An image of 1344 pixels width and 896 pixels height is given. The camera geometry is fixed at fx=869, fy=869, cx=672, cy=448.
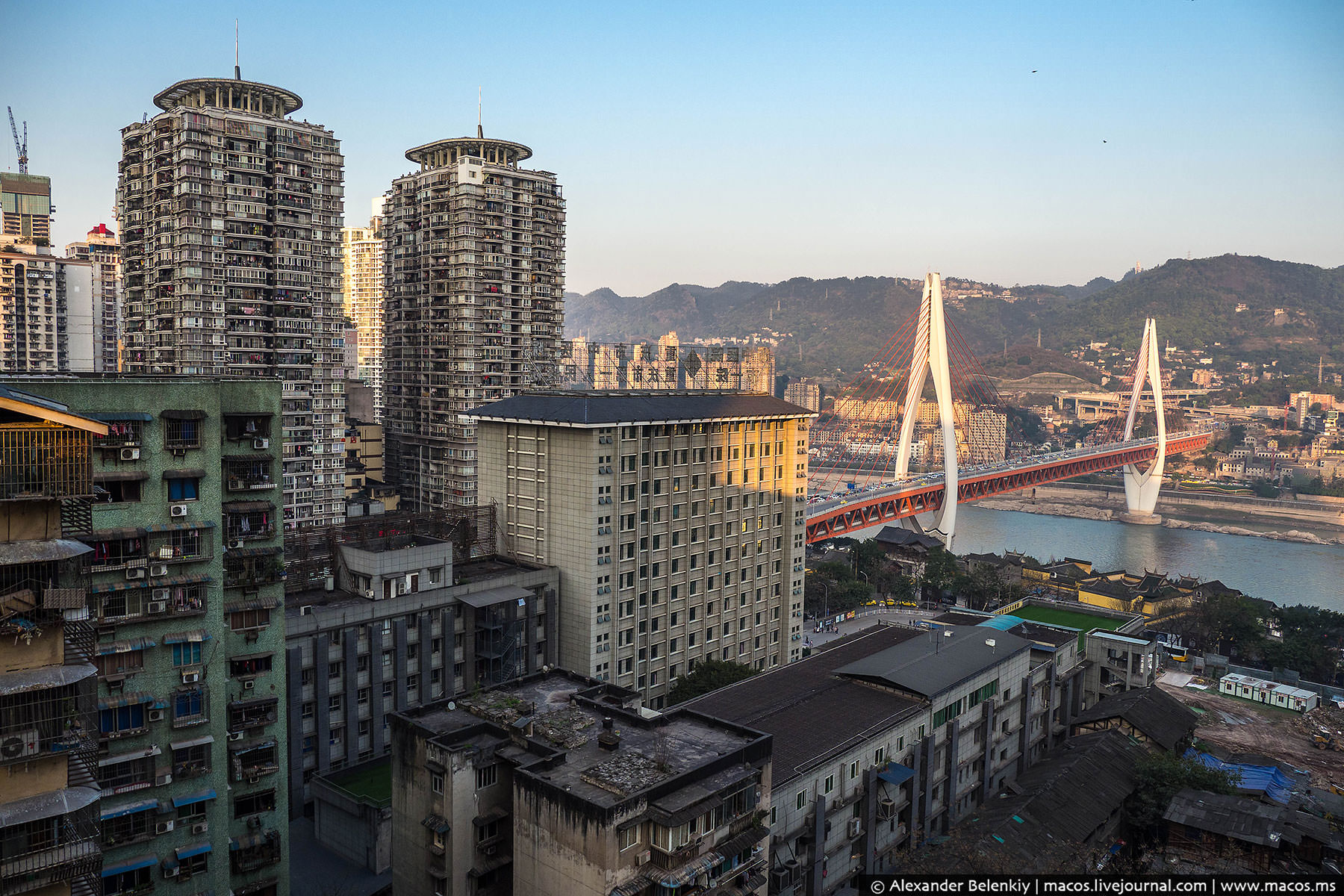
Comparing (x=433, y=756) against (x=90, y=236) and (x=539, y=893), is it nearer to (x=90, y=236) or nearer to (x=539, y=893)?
(x=539, y=893)

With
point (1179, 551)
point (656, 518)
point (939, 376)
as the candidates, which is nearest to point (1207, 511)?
point (1179, 551)

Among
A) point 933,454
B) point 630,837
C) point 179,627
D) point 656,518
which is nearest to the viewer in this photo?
→ point 630,837

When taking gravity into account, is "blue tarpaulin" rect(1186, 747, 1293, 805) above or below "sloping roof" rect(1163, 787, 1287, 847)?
below

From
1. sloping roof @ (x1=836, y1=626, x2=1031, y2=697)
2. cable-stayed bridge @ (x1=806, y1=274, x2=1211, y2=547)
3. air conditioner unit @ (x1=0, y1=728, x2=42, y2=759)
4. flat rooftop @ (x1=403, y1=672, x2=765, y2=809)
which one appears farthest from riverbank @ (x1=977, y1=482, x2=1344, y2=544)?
air conditioner unit @ (x1=0, y1=728, x2=42, y2=759)

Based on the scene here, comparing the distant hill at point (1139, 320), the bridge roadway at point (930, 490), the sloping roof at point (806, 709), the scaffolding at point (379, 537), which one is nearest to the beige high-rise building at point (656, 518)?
the scaffolding at point (379, 537)

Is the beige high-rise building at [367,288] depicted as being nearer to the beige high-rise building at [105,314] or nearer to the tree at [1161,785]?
the beige high-rise building at [105,314]

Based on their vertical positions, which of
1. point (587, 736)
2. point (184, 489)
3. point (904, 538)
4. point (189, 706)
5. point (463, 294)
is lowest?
point (904, 538)

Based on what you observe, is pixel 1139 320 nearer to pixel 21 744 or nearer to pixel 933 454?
pixel 933 454

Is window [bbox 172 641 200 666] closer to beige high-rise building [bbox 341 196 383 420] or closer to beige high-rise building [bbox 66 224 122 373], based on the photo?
beige high-rise building [bbox 66 224 122 373]
